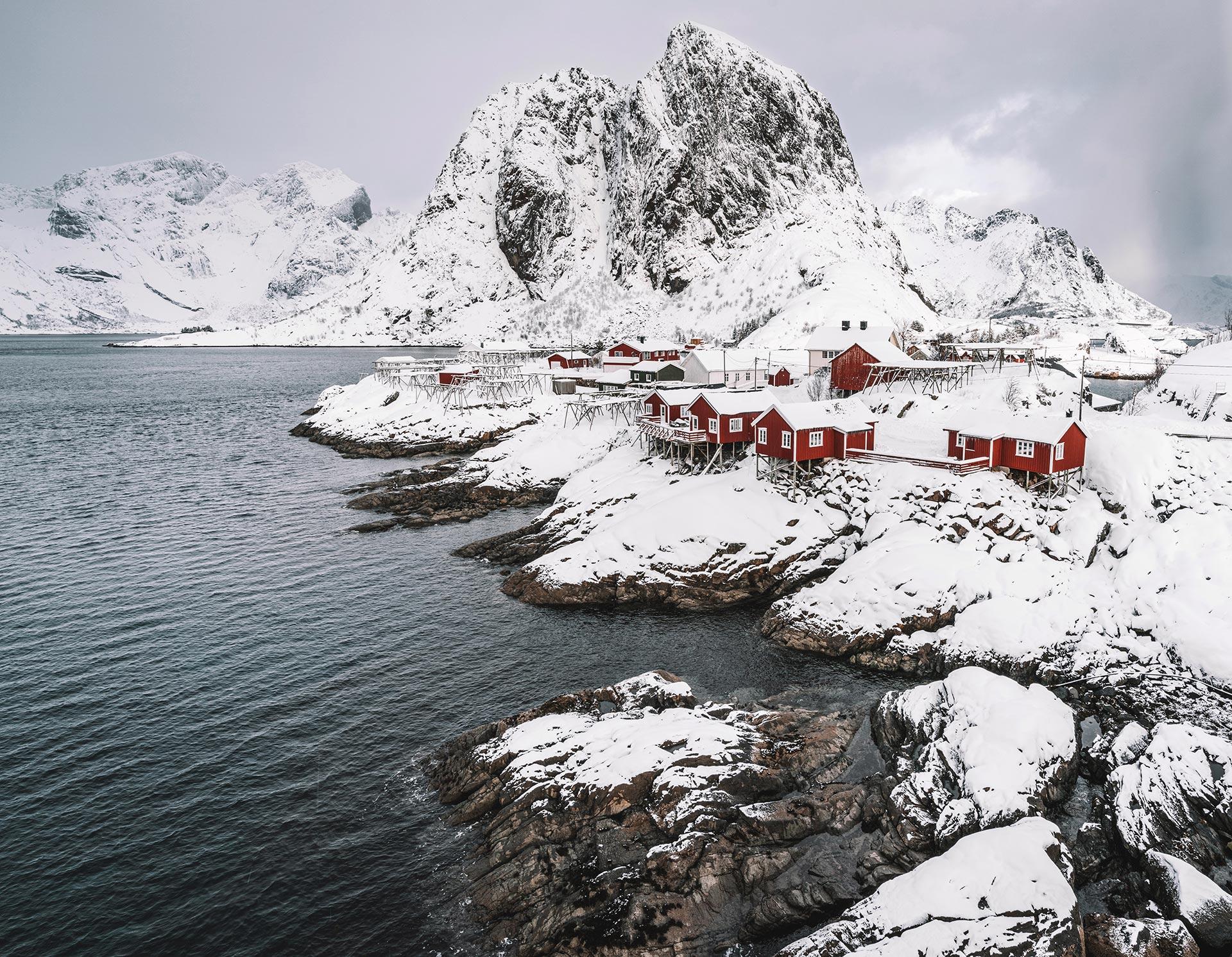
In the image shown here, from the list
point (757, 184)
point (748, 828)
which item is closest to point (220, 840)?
point (748, 828)

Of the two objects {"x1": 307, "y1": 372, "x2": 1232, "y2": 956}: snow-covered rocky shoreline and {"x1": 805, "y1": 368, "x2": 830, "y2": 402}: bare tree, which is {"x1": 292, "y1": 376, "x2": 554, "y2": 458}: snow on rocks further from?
{"x1": 307, "y1": 372, "x2": 1232, "y2": 956}: snow-covered rocky shoreline

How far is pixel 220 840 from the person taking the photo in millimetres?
22109

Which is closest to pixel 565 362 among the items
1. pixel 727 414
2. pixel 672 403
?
pixel 672 403

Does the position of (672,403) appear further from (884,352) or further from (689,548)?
(884,352)

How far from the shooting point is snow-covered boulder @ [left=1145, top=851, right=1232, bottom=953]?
54.8ft

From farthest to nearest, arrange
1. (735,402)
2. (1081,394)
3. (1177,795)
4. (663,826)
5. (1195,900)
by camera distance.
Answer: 1. (735,402)
2. (1081,394)
3. (1177,795)
4. (663,826)
5. (1195,900)

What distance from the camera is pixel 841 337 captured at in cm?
7694

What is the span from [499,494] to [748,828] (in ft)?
145

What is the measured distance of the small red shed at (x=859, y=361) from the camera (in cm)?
6812

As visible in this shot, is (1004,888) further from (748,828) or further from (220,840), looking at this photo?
(220,840)

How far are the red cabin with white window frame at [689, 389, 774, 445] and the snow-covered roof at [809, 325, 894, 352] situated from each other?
69.9 ft

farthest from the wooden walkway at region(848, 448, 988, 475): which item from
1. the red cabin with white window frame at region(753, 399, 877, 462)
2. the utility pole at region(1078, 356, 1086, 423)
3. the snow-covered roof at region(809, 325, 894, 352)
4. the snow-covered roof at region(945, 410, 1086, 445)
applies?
the snow-covered roof at region(809, 325, 894, 352)

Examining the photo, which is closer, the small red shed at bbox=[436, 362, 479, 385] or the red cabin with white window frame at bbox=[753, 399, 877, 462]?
the red cabin with white window frame at bbox=[753, 399, 877, 462]

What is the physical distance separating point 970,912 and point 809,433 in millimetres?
34503
